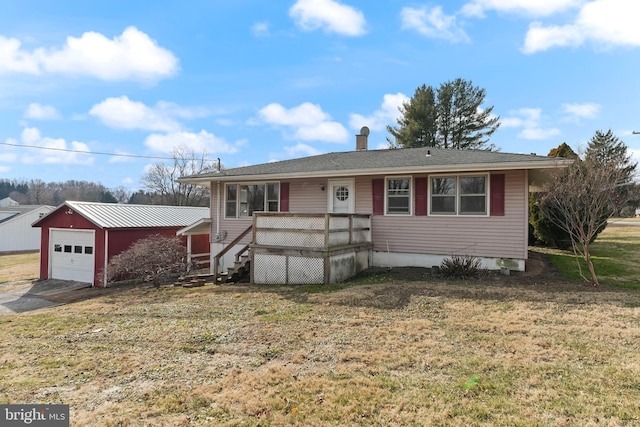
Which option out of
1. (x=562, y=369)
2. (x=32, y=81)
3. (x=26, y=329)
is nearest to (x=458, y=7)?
(x=562, y=369)

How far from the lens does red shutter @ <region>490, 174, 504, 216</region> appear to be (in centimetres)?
995

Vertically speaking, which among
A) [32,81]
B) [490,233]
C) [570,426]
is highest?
[32,81]

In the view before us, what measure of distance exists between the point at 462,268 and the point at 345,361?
6271 millimetres

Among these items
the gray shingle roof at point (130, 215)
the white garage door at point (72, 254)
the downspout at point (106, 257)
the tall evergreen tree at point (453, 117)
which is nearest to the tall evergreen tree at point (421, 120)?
the tall evergreen tree at point (453, 117)

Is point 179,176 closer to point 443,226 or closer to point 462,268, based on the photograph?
point 443,226

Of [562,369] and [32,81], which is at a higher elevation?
[32,81]

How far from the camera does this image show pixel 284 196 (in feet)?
42.7

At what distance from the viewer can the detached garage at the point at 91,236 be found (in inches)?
570

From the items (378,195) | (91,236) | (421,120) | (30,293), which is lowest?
(30,293)

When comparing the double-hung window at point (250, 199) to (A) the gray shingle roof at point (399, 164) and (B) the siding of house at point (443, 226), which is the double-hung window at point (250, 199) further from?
(B) the siding of house at point (443, 226)

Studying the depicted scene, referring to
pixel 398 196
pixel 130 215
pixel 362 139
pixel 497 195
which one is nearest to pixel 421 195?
pixel 398 196

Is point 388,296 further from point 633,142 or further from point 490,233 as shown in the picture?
point 633,142

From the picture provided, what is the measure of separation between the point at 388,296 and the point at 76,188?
7864cm

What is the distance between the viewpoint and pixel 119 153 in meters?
29.8
